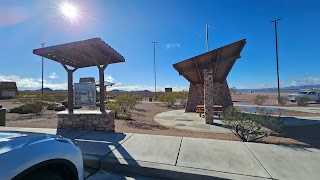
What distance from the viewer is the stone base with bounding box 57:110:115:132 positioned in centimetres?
626

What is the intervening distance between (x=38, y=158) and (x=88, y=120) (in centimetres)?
474

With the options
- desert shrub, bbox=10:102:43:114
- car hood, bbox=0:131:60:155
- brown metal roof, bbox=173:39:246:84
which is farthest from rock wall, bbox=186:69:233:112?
car hood, bbox=0:131:60:155

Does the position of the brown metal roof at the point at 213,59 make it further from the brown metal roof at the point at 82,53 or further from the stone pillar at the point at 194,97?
the brown metal roof at the point at 82,53

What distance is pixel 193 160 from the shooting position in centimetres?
387

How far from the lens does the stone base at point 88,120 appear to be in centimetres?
626

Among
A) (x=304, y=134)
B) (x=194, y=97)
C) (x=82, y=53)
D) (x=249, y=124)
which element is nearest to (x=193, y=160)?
(x=249, y=124)

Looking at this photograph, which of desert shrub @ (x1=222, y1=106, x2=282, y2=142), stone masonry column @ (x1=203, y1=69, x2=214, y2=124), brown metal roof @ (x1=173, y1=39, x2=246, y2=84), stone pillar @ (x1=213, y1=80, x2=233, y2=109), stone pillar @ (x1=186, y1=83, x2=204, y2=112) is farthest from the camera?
stone pillar @ (x1=186, y1=83, x2=204, y2=112)

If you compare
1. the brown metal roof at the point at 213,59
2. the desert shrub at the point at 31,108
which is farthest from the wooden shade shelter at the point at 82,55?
the desert shrub at the point at 31,108

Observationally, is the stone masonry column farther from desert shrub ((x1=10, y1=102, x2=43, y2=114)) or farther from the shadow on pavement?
desert shrub ((x1=10, y1=102, x2=43, y2=114))

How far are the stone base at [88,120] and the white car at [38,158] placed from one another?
395 cm

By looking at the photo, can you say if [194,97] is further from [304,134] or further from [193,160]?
[193,160]

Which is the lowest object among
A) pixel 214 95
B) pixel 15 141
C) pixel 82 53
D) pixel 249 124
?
pixel 249 124

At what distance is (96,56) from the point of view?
6727 millimetres

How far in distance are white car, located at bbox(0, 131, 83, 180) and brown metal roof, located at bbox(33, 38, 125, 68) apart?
4.07m
